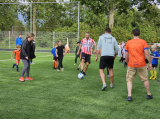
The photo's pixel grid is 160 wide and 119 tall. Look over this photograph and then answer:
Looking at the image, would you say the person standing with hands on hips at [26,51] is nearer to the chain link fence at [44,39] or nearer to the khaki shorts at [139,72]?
the khaki shorts at [139,72]

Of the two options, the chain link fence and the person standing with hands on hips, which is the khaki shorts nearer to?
the person standing with hands on hips

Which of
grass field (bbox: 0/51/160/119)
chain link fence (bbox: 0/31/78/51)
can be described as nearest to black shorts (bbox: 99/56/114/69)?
grass field (bbox: 0/51/160/119)

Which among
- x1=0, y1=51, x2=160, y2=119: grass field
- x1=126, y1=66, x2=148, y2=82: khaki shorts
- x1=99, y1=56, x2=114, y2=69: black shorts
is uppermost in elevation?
x1=99, y1=56, x2=114, y2=69: black shorts

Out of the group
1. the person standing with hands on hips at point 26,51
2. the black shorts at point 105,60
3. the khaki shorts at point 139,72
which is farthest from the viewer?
the person standing with hands on hips at point 26,51

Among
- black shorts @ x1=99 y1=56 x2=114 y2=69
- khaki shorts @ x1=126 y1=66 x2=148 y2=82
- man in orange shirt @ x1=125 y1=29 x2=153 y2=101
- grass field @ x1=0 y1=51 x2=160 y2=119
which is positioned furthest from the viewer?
black shorts @ x1=99 y1=56 x2=114 y2=69

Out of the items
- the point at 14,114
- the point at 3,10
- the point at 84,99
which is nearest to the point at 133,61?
the point at 84,99

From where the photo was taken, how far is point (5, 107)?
206 inches

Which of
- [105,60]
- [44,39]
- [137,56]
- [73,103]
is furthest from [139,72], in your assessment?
[44,39]

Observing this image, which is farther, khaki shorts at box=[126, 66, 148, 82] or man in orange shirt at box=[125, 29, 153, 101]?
khaki shorts at box=[126, 66, 148, 82]

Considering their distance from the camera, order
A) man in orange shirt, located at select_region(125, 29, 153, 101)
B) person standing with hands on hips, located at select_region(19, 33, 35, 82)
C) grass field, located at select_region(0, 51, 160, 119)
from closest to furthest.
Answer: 1. grass field, located at select_region(0, 51, 160, 119)
2. man in orange shirt, located at select_region(125, 29, 153, 101)
3. person standing with hands on hips, located at select_region(19, 33, 35, 82)

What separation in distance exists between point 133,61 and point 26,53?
14.3ft

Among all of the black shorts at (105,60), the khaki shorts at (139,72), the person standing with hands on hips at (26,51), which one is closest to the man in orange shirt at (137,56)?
the khaki shorts at (139,72)

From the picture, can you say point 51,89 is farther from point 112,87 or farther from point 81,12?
point 81,12

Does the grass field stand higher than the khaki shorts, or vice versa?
the khaki shorts
